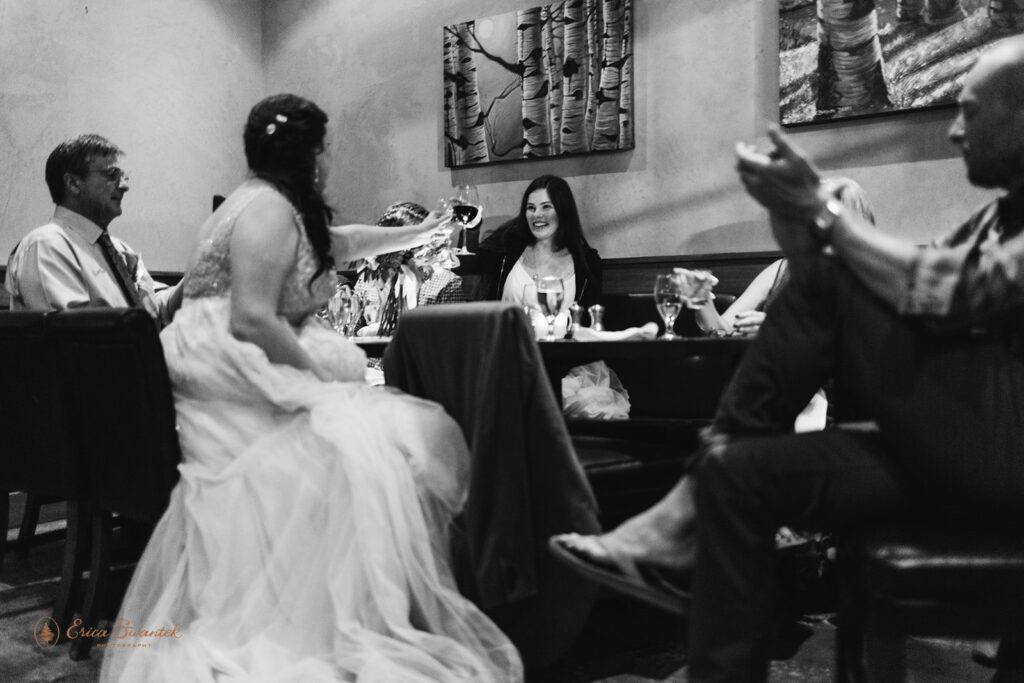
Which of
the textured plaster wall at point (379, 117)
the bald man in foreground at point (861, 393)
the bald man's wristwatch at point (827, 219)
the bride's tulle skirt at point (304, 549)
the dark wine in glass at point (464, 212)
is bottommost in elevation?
the bride's tulle skirt at point (304, 549)

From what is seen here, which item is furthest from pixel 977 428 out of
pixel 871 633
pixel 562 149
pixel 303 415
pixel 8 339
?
pixel 562 149

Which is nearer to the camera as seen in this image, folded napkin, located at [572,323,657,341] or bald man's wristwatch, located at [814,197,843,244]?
bald man's wristwatch, located at [814,197,843,244]

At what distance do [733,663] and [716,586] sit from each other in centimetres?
10

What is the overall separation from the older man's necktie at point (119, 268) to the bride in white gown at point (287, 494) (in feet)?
4.40

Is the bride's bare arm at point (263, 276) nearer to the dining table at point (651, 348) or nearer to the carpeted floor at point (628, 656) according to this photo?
the dining table at point (651, 348)

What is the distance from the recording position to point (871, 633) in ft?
4.43

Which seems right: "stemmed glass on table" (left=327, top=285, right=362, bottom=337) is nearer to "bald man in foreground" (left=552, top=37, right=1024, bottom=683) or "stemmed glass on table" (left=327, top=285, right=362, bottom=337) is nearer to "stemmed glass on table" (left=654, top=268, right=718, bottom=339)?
"stemmed glass on table" (left=654, top=268, right=718, bottom=339)

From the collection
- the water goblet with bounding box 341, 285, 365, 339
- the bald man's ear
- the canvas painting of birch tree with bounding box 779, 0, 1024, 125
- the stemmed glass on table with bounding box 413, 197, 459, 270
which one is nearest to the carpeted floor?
the water goblet with bounding box 341, 285, 365, 339

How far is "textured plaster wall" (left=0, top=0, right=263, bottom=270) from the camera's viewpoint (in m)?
4.64

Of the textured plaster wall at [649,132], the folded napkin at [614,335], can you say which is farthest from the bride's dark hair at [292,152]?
the textured plaster wall at [649,132]

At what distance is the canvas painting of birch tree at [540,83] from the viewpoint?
4.63 meters

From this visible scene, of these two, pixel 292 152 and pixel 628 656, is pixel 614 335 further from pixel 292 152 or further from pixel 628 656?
pixel 292 152

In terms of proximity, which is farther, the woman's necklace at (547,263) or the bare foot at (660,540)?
the woman's necklace at (547,263)

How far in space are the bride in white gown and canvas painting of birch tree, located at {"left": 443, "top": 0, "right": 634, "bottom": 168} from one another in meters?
2.52
